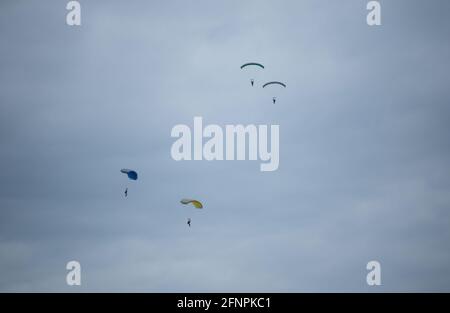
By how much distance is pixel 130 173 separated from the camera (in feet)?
255
